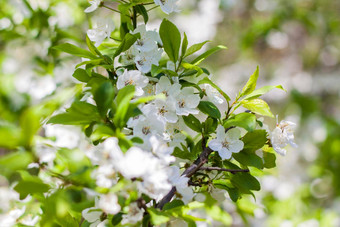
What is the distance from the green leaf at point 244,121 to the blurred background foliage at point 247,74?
0.26m

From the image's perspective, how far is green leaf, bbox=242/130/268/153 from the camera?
648mm

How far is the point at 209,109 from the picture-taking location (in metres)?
0.67

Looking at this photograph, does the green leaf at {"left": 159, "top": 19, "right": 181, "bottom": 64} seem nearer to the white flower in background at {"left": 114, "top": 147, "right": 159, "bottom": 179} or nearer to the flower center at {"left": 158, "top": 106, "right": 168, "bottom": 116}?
the flower center at {"left": 158, "top": 106, "right": 168, "bottom": 116}

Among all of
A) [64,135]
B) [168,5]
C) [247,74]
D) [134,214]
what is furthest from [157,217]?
[247,74]

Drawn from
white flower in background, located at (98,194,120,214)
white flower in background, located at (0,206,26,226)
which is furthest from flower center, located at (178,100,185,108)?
white flower in background, located at (0,206,26,226)

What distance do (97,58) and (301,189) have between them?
1.72 m

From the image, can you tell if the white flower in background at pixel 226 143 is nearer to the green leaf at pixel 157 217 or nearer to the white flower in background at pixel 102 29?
the green leaf at pixel 157 217

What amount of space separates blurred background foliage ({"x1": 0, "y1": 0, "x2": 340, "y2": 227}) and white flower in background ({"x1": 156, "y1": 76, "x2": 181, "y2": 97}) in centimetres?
15

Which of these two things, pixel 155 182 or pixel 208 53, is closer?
pixel 155 182

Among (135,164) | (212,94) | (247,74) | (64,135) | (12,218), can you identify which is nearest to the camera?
(135,164)

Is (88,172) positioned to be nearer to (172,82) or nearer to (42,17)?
(172,82)

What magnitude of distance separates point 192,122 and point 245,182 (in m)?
0.14

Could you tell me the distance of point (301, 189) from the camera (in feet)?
6.77

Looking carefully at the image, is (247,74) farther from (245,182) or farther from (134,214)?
(134,214)
